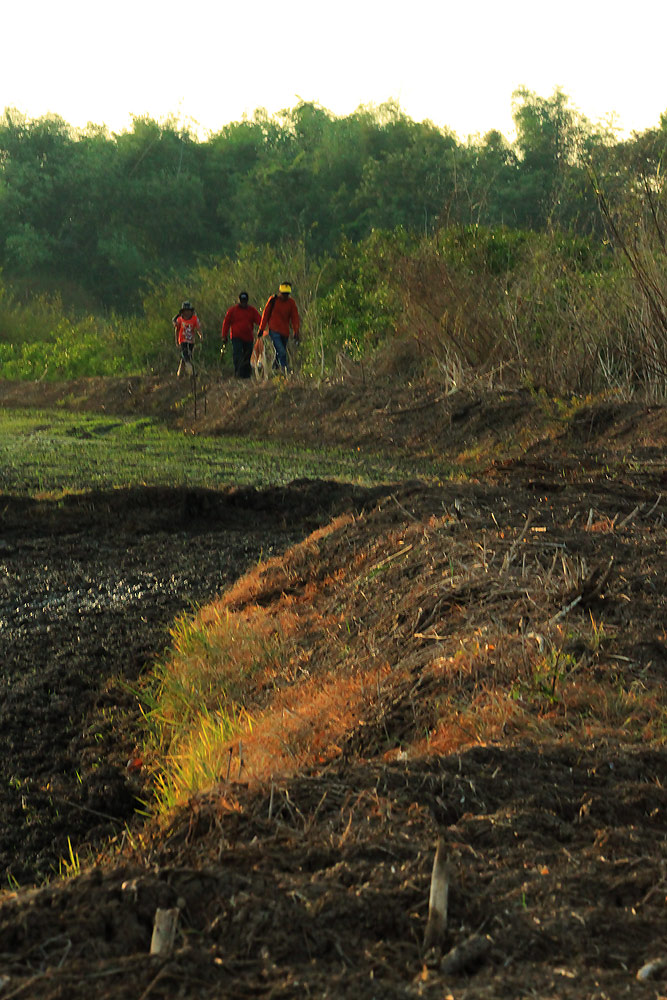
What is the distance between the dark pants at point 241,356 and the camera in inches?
859

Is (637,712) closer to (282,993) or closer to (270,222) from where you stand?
(282,993)

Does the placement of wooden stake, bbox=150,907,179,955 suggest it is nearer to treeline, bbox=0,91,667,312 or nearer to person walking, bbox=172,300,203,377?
person walking, bbox=172,300,203,377

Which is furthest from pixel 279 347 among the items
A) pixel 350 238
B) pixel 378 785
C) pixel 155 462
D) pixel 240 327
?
pixel 350 238

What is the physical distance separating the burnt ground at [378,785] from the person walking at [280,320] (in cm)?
1138

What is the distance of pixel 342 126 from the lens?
59.7 m

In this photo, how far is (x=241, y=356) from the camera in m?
22.0

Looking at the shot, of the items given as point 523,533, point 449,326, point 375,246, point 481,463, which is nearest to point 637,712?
point 523,533

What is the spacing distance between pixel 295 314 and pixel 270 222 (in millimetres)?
35298

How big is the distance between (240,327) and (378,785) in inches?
758

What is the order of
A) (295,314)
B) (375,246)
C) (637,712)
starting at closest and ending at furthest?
(637,712)
(295,314)
(375,246)

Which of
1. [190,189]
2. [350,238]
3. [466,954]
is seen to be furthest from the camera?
[190,189]

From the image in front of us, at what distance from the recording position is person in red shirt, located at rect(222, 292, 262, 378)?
2145cm

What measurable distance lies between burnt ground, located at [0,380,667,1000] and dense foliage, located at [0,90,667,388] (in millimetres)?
5409

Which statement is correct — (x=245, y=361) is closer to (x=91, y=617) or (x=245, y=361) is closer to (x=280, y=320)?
(x=280, y=320)
